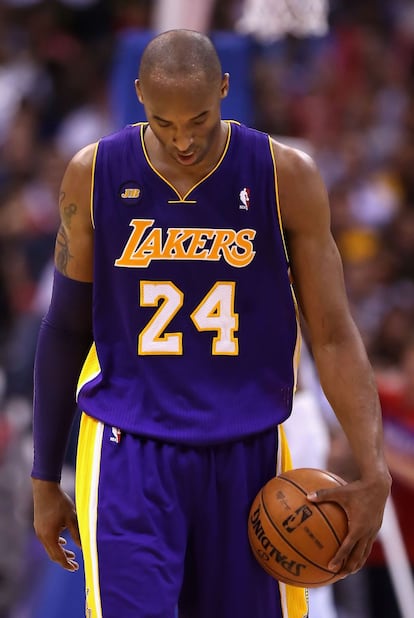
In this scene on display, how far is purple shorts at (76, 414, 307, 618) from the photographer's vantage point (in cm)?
345

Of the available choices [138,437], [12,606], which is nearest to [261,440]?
[138,437]

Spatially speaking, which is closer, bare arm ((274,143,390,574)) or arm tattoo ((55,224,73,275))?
bare arm ((274,143,390,574))

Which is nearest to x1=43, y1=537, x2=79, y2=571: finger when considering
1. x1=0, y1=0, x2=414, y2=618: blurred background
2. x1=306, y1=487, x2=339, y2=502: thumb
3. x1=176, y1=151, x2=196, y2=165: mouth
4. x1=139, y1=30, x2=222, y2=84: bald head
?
x1=306, y1=487, x2=339, y2=502: thumb

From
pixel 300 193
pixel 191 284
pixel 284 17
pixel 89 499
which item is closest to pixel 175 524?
pixel 89 499

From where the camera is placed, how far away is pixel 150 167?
3629 millimetres

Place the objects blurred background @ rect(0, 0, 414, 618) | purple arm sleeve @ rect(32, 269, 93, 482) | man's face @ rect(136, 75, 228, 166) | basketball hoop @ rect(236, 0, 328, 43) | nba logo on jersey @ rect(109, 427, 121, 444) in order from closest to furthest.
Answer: man's face @ rect(136, 75, 228, 166) → nba logo on jersey @ rect(109, 427, 121, 444) → purple arm sleeve @ rect(32, 269, 93, 482) → blurred background @ rect(0, 0, 414, 618) → basketball hoop @ rect(236, 0, 328, 43)

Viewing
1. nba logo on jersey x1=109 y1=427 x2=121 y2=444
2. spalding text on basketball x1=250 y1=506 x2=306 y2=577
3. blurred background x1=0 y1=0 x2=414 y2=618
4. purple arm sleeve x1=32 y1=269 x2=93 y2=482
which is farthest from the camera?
blurred background x1=0 y1=0 x2=414 y2=618

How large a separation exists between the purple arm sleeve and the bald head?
686mm

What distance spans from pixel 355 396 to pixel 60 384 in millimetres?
883

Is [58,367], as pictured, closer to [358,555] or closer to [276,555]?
[276,555]

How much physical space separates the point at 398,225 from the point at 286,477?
25.0ft

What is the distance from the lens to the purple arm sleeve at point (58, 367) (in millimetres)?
3756

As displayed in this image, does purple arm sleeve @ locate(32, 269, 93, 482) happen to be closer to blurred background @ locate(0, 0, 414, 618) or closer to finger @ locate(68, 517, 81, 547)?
finger @ locate(68, 517, 81, 547)

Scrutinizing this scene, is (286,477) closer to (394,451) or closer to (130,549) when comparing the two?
(130,549)
